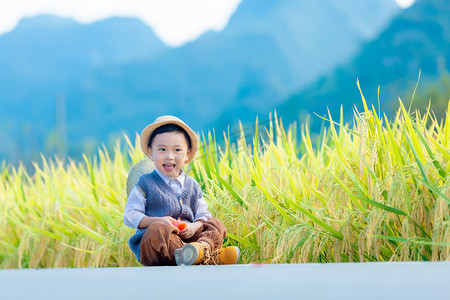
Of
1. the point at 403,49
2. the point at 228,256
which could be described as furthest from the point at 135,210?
the point at 403,49

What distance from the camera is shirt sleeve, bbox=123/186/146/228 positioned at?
8.75 feet

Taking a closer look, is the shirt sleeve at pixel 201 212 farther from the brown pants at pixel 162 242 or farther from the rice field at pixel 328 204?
the rice field at pixel 328 204

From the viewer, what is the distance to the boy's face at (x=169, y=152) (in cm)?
275

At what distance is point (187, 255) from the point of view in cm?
254

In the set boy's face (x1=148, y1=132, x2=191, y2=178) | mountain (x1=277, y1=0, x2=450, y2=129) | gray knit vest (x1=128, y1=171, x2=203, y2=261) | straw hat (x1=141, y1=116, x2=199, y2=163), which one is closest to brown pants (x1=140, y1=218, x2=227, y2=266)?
gray knit vest (x1=128, y1=171, x2=203, y2=261)

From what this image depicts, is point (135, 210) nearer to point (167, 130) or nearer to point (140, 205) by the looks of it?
point (140, 205)

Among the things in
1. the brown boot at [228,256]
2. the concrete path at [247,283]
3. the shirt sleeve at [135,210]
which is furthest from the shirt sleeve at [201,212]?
the concrete path at [247,283]

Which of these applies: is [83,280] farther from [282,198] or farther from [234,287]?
[282,198]

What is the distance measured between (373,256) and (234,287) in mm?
1139

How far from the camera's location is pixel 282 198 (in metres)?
3.15

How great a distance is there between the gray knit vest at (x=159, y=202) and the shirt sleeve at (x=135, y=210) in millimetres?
28

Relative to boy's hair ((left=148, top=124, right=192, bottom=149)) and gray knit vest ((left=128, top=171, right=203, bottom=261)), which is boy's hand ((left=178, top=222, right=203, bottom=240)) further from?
boy's hair ((left=148, top=124, right=192, bottom=149))

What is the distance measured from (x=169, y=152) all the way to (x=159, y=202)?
0.27 metres

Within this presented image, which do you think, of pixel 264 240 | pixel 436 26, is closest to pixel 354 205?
pixel 264 240
